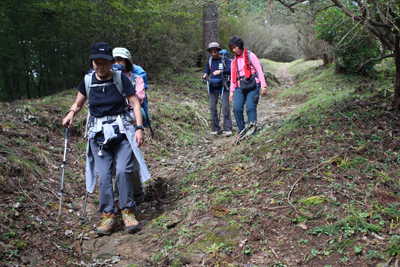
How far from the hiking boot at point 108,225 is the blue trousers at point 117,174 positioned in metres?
0.09

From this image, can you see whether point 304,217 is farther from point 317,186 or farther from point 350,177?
point 350,177

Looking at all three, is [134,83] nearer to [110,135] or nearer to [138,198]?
[110,135]

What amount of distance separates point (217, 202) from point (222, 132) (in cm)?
464

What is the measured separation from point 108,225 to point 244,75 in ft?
12.6

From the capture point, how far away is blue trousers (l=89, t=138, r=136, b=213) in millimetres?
3572

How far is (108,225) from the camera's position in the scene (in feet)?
11.6

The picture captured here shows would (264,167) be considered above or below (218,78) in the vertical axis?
below

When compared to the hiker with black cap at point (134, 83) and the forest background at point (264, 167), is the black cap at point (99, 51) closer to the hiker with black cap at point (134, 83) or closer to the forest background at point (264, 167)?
the hiker with black cap at point (134, 83)

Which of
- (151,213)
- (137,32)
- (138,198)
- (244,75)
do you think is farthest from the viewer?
(137,32)

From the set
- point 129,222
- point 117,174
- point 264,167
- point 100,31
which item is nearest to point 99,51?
point 117,174

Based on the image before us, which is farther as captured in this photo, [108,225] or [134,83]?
[134,83]

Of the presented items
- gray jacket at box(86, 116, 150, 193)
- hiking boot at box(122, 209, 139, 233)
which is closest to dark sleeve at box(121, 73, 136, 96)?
gray jacket at box(86, 116, 150, 193)

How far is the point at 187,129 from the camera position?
814cm

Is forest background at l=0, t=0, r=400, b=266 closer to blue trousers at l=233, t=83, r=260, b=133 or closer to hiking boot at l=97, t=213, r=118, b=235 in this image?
hiking boot at l=97, t=213, r=118, b=235
